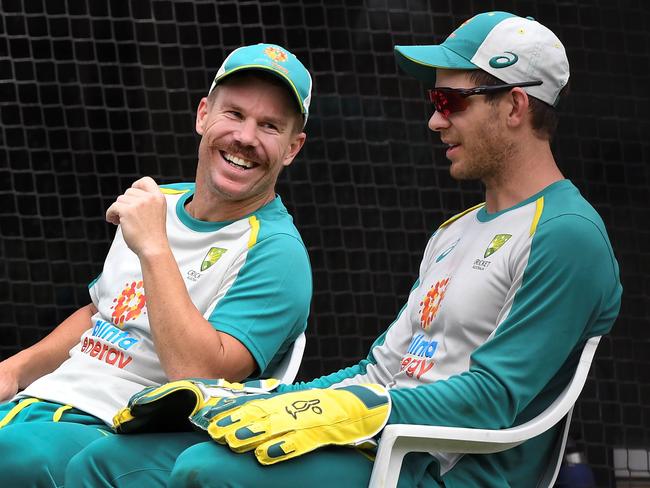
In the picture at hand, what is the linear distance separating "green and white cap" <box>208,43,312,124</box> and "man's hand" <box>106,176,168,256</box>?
1.06 ft

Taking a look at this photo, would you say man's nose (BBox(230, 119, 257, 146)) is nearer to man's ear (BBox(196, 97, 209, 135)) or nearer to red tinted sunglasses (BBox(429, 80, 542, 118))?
man's ear (BBox(196, 97, 209, 135))

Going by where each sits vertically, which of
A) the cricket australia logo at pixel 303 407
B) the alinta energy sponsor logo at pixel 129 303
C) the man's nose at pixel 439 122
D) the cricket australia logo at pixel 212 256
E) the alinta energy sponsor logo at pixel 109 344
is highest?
the man's nose at pixel 439 122

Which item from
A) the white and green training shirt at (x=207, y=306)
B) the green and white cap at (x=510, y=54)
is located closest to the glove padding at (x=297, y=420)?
the white and green training shirt at (x=207, y=306)

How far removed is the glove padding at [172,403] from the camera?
1939mm

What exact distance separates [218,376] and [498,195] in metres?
0.64

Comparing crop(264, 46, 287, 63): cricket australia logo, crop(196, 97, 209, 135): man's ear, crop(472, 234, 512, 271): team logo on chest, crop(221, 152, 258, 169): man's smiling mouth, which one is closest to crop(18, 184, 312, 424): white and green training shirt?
crop(221, 152, 258, 169): man's smiling mouth

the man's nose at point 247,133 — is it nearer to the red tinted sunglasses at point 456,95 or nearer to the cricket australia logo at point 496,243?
the red tinted sunglasses at point 456,95

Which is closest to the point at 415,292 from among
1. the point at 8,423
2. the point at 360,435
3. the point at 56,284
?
the point at 360,435

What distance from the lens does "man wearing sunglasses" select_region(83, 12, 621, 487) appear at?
183 centimetres

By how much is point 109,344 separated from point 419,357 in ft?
2.14

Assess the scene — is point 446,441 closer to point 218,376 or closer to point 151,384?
point 218,376

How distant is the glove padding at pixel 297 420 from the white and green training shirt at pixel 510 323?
8cm

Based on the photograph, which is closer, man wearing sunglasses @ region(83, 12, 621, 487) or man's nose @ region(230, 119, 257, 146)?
man wearing sunglasses @ region(83, 12, 621, 487)

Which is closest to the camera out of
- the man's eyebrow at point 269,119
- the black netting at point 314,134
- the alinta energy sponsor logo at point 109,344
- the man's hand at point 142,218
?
the man's hand at point 142,218
